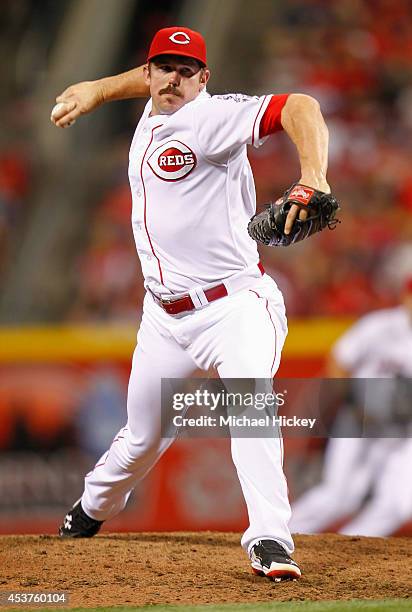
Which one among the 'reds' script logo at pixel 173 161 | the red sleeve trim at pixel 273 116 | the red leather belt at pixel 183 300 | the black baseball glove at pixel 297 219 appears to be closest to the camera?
the black baseball glove at pixel 297 219

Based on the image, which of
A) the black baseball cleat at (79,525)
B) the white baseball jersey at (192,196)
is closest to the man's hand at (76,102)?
the white baseball jersey at (192,196)

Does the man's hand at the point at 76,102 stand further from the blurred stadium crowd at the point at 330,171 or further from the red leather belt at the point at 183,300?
the blurred stadium crowd at the point at 330,171

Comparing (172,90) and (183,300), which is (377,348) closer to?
(183,300)

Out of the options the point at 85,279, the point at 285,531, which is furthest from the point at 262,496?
the point at 85,279

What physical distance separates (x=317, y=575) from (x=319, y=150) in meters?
1.57

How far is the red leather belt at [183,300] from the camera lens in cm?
379

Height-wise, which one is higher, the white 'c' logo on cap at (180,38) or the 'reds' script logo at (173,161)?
the white 'c' logo on cap at (180,38)

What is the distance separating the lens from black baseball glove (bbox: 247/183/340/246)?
3.19 meters

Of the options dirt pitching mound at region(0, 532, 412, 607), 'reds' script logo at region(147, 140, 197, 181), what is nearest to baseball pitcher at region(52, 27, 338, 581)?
'reds' script logo at region(147, 140, 197, 181)

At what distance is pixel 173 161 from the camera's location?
3684 millimetres

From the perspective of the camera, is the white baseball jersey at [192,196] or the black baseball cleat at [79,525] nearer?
the white baseball jersey at [192,196]

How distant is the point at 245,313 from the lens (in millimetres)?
3713

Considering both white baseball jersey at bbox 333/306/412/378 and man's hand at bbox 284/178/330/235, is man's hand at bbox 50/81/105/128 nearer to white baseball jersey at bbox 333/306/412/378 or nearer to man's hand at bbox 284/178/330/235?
man's hand at bbox 284/178/330/235

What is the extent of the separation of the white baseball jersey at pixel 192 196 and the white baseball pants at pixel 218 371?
144mm
